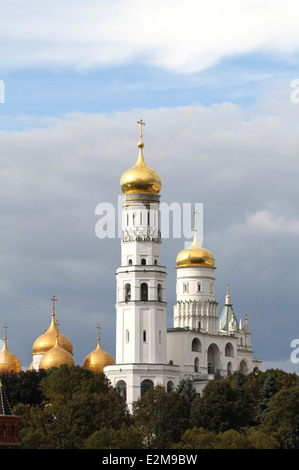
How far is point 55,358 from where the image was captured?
10631cm

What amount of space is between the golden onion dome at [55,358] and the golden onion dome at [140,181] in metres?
14.1

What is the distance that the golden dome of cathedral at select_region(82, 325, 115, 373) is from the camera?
109 meters

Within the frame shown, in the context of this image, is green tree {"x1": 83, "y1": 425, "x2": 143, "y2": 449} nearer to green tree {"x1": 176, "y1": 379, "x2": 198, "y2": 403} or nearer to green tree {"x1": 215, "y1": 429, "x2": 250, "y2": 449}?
green tree {"x1": 215, "y1": 429, "x2": 250, "y2": 449}

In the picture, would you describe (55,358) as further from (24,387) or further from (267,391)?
(267,391)

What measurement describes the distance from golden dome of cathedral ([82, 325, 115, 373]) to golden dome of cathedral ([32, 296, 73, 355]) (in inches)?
120

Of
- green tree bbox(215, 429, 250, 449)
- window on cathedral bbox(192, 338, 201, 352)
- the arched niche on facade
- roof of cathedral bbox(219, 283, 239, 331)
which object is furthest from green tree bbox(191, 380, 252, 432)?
roof of cathedral bbox(219, 283, 239, 331)

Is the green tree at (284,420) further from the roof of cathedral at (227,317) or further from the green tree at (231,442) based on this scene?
the roof of cathedral at (227,317)

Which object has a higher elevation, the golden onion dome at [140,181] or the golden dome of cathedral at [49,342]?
the golden onion dome at [140,181]

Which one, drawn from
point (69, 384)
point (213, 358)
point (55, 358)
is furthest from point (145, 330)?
point (213, 358)

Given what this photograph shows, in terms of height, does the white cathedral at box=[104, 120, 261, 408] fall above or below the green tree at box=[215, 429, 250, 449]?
above

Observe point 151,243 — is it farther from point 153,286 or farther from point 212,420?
point 212,420

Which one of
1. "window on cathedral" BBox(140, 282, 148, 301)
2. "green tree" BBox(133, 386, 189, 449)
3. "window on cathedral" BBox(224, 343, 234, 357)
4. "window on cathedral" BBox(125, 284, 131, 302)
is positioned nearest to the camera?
"green tree" BBox(133, 386, 189, 449)

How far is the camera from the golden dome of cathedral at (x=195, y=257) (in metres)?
114

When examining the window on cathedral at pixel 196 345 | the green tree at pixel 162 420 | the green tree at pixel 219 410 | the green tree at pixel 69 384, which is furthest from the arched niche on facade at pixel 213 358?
the green tree at pixel 162 420
